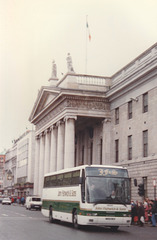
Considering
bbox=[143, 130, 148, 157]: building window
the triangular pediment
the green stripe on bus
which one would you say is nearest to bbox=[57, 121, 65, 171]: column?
the triangular pediment

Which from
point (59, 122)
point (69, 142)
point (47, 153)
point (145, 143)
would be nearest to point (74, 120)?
point (69, 142)

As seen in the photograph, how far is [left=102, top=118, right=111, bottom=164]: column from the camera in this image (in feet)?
151

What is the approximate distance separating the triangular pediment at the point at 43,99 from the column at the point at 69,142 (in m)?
5.29

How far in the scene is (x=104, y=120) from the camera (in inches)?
1868

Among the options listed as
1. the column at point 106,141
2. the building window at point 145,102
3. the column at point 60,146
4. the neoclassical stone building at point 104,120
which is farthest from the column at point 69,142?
the building window at point 145,102

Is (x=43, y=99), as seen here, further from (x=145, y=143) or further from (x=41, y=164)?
(x=145, y=143)

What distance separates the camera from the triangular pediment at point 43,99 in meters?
54.1

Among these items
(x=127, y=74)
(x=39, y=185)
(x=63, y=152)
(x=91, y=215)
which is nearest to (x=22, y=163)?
(x=39, y=185)

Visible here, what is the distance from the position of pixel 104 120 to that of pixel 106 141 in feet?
7.88

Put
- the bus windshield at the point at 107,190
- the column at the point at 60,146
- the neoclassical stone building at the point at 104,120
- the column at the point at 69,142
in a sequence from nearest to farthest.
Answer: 1. the bus windshield at the point at 107,190
2. the neoclassical stone building at the point at 104,120
3. the column at the point at 69,142
4. the column at the point at 60,146

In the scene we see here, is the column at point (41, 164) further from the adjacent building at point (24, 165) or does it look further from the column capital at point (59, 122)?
the adjacent building at point (24, 165)

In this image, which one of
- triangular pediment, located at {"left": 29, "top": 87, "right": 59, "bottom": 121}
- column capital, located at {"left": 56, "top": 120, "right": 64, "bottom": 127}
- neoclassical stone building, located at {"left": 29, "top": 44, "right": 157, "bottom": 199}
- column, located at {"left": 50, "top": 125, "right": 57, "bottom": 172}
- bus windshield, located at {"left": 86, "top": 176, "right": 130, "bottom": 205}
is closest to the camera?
bus windshield, located at {"left": 86, "top": 176, "right": 130, "bottom": 205}

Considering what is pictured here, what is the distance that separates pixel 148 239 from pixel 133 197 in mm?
20258

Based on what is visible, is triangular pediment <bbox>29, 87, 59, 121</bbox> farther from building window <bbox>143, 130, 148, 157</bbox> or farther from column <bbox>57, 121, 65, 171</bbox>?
building window <bbox>143, 130, 148, 157</bbox>
